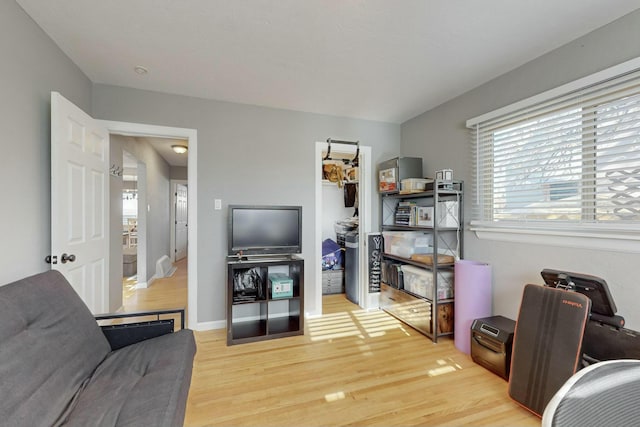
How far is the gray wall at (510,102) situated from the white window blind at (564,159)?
0.14 metres

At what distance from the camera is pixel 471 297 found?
244 centimetres

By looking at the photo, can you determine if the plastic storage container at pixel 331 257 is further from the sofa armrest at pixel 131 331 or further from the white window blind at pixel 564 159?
the sofa armrest at pixel 131 331

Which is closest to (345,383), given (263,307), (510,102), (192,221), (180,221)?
(263,307)

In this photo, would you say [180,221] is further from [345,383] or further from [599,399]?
[599,399]

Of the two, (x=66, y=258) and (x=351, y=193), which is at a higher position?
(x=351, y=193)

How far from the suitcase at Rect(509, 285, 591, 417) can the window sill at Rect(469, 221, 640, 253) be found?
44cm

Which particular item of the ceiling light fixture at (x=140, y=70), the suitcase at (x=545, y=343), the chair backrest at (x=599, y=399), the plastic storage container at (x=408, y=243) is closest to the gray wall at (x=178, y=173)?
the ceiling light fixture at (x=140, y=70)

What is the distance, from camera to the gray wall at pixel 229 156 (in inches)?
109

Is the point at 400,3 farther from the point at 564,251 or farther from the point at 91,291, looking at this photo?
the point at 91,291

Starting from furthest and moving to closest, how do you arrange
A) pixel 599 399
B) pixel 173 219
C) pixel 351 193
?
1. pixel 173 219
2. pixel 351 193
3. pixel 599 399

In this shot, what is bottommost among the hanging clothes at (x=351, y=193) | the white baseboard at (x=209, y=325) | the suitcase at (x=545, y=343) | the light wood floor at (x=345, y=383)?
the light wood floor at (x=345, y=383)

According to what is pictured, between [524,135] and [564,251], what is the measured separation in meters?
0.97

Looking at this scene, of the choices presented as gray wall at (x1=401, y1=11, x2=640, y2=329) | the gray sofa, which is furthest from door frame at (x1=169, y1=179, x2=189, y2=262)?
gray wall at (x1=401, y1=11, x2=640, y2=329)

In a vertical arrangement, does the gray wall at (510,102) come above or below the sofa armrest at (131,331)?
above
